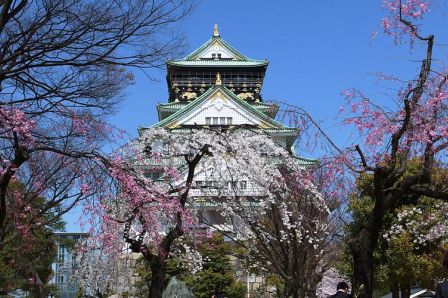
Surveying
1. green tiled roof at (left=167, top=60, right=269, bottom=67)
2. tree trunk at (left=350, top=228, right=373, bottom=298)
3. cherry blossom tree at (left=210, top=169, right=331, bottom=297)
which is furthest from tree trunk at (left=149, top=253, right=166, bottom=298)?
green tiled roof at (left=167, top=60, right=269, bottom=67)

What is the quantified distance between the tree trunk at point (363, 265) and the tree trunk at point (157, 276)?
5.11 meters

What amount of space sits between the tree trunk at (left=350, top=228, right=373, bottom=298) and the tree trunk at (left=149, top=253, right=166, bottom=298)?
5111 millimetres

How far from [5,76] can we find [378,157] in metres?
5.09

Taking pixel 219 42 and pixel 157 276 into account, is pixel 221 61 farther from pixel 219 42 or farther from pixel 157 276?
pixel 157 276

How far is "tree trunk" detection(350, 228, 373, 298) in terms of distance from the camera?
8359mm

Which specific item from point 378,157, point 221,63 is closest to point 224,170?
point 378,157

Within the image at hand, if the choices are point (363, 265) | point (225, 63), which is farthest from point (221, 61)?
point (363, 265)

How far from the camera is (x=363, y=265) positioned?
8406 mm

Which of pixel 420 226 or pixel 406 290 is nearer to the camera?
pixel 420 226

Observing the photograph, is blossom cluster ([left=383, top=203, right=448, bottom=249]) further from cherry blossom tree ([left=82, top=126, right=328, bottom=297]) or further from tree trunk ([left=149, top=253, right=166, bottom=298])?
tree trunk ([left=149, top=253, right=166, bottom=298])

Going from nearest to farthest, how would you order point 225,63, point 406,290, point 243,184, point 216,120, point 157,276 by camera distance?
point 157,276, point 243,184, point 406,290, point 216,120, point 225,63

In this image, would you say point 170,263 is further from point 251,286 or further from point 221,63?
point 221,63

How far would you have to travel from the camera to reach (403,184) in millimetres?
8398

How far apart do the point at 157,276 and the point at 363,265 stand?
5425 millimetres
